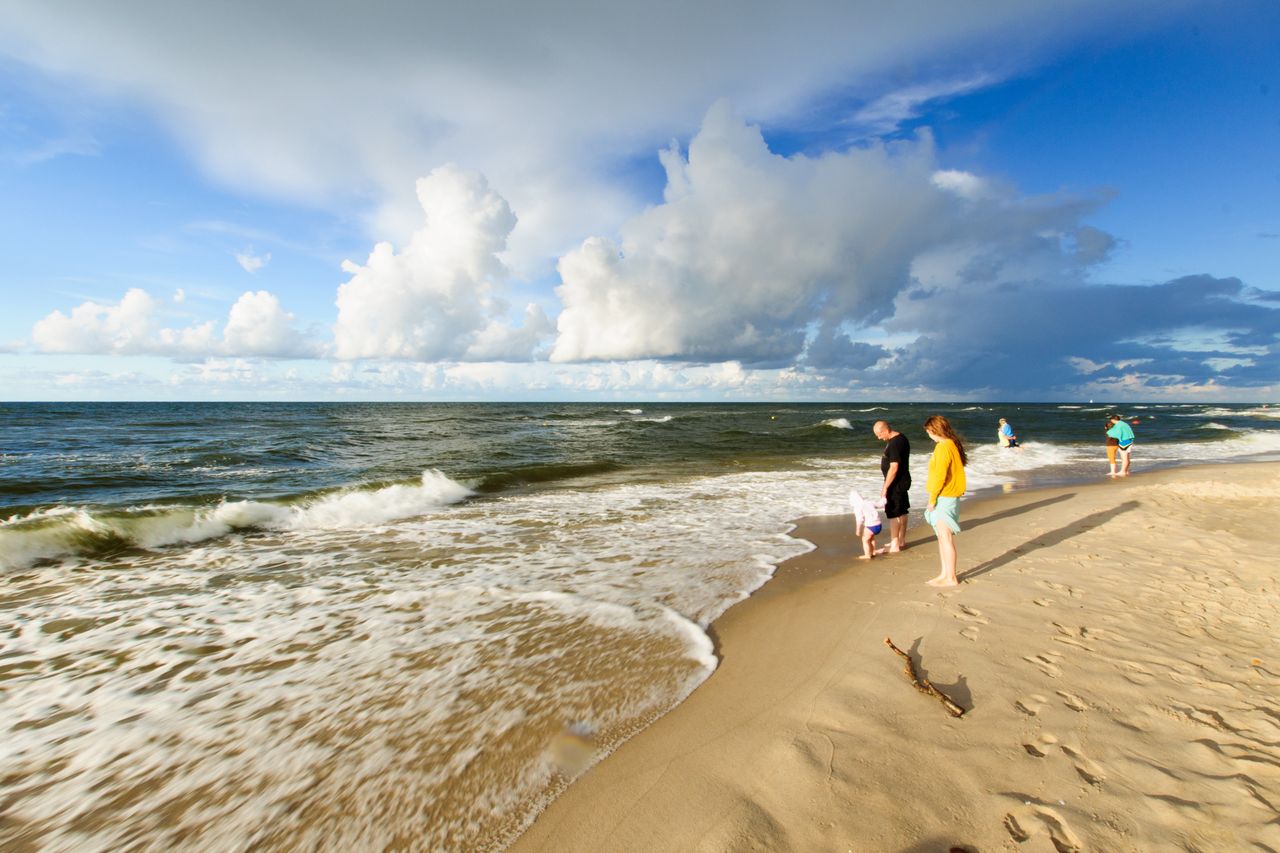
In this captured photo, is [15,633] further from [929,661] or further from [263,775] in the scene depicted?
[929,661]

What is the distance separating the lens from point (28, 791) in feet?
11.1

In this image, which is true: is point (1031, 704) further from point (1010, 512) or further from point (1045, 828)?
point (1010, 512)

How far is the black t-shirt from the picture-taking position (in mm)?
7961

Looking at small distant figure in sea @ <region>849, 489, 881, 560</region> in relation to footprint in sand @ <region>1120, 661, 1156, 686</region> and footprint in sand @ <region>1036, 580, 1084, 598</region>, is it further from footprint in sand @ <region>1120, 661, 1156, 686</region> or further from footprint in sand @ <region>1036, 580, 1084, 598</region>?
footprint in sand @ <region>1120, 661, 1156, 686</region>

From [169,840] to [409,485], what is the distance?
1197 centimetres

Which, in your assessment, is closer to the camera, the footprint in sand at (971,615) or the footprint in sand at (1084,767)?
the footprint in sand at (1084,767)

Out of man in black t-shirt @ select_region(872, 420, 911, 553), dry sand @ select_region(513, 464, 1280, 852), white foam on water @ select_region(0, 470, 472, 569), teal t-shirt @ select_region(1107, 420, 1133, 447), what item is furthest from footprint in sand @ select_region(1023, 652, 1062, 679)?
teal t-shirt @ select_region(1107, 420, 1133, 447)

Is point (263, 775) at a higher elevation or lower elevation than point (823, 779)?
lower

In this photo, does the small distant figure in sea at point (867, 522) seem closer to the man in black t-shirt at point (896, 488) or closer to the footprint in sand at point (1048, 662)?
the man in black t-shirt at point (896, 488)

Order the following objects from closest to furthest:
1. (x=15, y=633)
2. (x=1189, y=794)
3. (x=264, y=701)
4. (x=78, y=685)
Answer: (x=1189, y=794) → (x=264, y=701) → (x=78, y=685) → (x=15, y=633)

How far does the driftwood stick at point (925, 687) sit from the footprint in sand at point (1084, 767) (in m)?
0.56

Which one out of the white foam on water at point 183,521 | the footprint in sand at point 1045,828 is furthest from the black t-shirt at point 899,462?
the white foam on water at point 183,521

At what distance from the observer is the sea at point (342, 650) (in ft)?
10.4

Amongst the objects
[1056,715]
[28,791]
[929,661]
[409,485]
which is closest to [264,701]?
[28,791]
